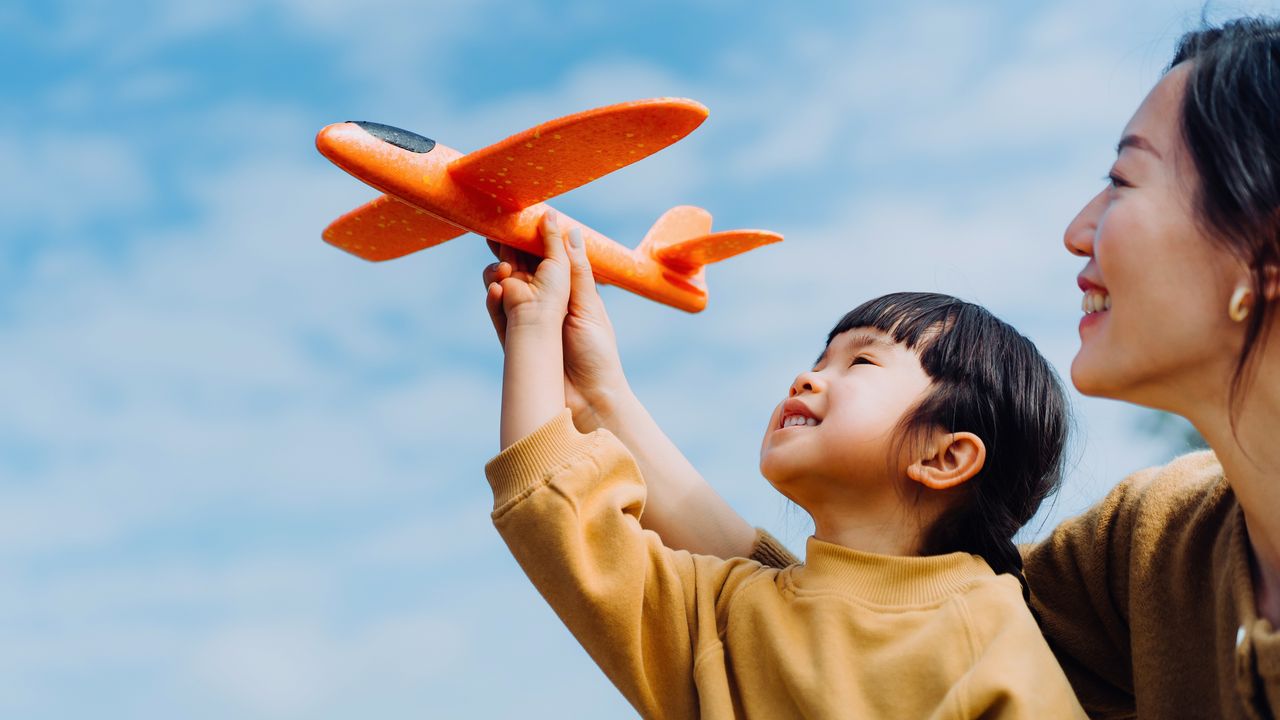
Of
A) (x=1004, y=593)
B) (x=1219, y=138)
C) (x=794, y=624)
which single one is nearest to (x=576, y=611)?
(x=794, y=624)

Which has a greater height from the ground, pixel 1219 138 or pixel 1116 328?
pixel 1219 138

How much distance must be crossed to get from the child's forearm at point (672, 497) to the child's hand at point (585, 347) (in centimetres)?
2

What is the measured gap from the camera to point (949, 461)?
1457 mm

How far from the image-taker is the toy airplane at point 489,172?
1.38 m

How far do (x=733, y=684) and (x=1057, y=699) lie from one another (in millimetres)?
347

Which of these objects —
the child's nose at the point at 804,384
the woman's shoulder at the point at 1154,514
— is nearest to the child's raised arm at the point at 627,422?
the child's nose at the point at 804,384

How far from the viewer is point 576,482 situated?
4.33 feet

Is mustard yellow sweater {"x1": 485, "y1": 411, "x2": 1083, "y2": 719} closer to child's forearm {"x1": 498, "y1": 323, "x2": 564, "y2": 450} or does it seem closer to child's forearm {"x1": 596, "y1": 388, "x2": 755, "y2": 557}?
child's forearm {"x1": 498, "y1": 323, "x2": 564, "y2": 450}

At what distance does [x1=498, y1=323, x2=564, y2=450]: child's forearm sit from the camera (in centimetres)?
139

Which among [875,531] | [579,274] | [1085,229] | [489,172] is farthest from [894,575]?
[489,172]

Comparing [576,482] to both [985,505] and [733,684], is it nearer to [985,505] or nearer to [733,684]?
[733,684]

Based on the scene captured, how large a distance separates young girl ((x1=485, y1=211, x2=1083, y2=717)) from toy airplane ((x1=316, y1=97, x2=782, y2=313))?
67 millimetres

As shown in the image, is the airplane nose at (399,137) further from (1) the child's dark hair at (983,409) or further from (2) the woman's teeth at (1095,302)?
(2) the woman's teeth at (1095,302)

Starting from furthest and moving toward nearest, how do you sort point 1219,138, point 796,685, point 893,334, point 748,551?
point 748,551 → point 893,334 → point 796,685 → point 1219,138
